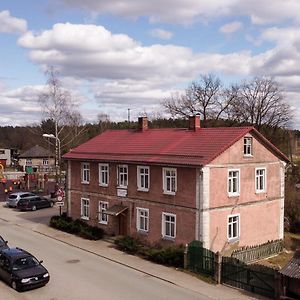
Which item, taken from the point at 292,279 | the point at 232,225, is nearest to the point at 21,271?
the point at 292,279

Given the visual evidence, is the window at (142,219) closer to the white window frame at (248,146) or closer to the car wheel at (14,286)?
the white window frame at (248,146)

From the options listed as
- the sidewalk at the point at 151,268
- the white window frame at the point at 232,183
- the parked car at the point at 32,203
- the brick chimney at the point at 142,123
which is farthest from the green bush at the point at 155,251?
the parked car at the point at 32,203

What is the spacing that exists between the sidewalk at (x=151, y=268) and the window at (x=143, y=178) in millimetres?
4437

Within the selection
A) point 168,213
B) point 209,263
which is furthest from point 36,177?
point 209,263

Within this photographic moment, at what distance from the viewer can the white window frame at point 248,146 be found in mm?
29989

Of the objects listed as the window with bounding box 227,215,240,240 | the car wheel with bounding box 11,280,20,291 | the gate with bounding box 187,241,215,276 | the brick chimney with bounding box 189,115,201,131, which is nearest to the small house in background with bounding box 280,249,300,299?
the gate with bounding box 187,241,215,276

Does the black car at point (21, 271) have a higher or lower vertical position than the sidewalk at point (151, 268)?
higher

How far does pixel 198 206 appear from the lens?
27.2m

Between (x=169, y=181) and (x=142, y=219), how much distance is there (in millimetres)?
3809

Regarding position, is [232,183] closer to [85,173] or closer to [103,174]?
[103,174]

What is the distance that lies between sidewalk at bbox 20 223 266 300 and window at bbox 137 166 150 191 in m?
4.44

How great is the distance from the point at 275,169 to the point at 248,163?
3.52 m

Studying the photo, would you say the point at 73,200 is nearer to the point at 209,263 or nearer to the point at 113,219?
the point at 113,219

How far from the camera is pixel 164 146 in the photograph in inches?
1222
